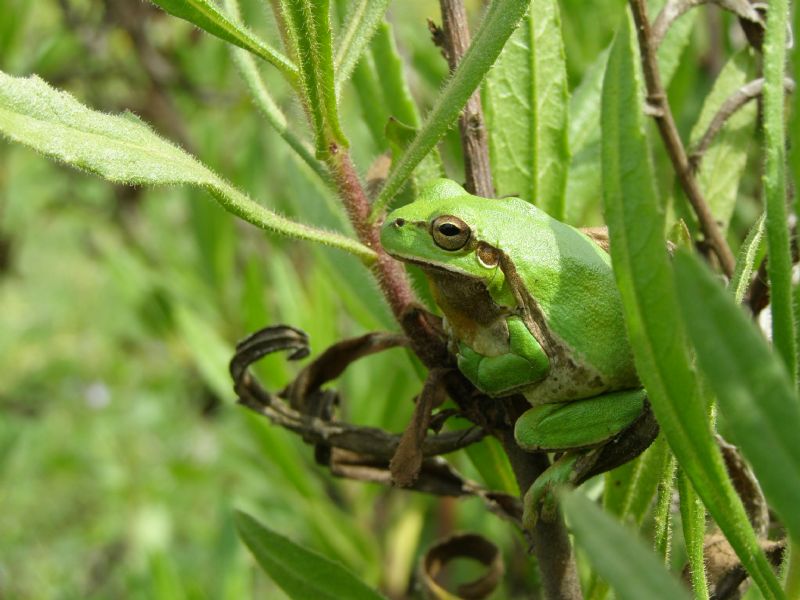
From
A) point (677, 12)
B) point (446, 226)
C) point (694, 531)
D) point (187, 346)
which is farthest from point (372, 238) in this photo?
point (187, 346)

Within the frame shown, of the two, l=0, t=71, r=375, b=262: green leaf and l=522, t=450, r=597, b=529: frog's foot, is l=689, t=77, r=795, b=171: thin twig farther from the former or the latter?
l=0, t=71, r=375, b=262: green leaf

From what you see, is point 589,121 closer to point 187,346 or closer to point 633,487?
point 633,487

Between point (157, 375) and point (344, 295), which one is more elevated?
point (344, 295)

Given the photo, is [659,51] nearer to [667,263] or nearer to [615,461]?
[615,461]

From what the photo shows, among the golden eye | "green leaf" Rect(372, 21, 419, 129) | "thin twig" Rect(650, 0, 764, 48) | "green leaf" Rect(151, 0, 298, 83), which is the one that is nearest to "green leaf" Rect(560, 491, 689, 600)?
"green leaf" Rect(151, 0, 298, 83)

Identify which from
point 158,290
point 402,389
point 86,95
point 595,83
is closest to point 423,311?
point 595,83

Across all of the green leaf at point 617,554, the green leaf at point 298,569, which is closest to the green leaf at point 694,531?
the green leaf at point 617,554

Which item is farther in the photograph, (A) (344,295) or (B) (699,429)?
(A) (344,295)
